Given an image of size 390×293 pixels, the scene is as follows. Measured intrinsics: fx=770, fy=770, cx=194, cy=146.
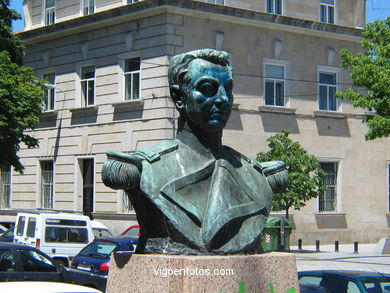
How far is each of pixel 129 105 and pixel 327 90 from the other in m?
9.08

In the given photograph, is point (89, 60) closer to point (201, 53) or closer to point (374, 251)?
point (374, 251)

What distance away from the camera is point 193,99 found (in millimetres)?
6727

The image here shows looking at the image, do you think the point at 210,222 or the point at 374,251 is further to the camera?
the point at 374,251

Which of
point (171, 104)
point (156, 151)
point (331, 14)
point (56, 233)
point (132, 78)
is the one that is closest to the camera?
point (156, 151)

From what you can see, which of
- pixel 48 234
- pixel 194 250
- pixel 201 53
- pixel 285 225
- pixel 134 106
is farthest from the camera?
pixel 134 106

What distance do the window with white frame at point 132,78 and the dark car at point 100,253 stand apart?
1414 cm

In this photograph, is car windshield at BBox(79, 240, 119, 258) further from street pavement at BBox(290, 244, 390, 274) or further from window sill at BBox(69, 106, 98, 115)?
window sill at BBox(69, 106, 98, 115)

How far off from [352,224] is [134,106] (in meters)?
11.2

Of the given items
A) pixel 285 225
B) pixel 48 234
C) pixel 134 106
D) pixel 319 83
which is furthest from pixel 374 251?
pixel 48 234

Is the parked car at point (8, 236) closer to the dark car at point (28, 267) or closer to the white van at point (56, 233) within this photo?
the white van at point (56, 233)

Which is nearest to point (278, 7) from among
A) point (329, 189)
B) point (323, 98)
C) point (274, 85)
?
point (274, 85)

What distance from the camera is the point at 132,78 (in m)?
31.7

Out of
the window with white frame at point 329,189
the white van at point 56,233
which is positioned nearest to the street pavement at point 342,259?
the window with white frame at point 329,189

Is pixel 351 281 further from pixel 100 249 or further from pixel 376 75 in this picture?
pixel 376 75
